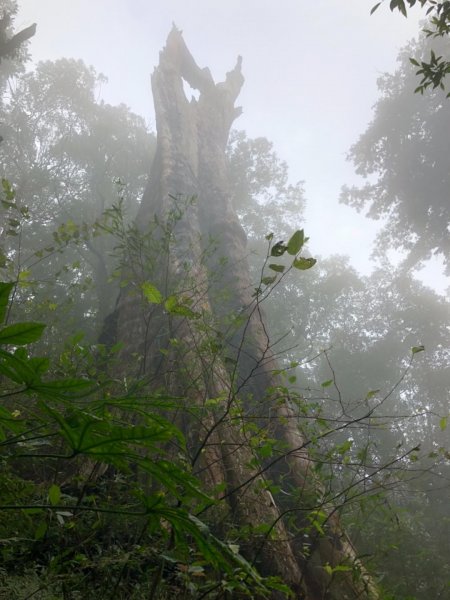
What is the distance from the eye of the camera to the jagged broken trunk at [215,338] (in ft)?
7.16

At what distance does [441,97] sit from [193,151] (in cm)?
751

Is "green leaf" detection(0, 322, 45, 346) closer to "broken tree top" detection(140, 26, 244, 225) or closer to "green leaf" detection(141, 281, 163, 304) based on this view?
"green leaf" detection(141, 281, 163, 304)

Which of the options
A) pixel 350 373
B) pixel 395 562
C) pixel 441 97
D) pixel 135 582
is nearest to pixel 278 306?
pixel 350 373

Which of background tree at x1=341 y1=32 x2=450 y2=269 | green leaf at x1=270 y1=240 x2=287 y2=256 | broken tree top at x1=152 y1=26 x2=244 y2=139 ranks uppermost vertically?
broken tree top at x1=152 y1=26 x2=244 y2=139

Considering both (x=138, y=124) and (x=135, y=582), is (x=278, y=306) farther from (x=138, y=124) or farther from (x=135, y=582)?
(x=135, y=582)

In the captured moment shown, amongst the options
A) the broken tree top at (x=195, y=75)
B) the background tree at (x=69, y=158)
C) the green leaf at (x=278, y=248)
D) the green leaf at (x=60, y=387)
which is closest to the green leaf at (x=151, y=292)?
the green leaf at (x=278, y=248)

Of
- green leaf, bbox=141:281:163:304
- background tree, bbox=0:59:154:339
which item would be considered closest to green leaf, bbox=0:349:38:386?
green leaf, bbox=141:281:163:304

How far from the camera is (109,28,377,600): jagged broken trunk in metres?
2.18

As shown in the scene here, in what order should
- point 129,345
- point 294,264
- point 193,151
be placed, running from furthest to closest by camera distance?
point 193,151
point 129,345
point 294,264

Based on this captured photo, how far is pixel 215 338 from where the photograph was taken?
3.09 m

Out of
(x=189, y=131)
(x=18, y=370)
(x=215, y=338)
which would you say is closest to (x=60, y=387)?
(x=18, y=370)

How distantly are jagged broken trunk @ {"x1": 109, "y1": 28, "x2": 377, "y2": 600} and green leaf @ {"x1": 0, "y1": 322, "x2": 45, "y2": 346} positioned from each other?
0.74 meters

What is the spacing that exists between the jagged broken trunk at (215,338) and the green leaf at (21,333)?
74cm

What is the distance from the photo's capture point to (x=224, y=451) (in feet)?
10.4
